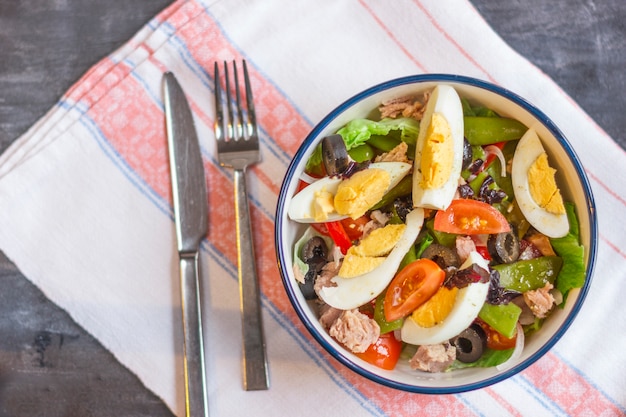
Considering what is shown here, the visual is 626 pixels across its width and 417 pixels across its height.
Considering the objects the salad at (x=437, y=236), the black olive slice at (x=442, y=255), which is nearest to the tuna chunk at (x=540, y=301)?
the salad at (x=437, y=236)

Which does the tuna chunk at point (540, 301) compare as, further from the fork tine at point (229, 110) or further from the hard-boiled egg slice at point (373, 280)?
the fork tine at point (229, 110)

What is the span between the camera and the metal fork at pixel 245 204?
5.88 ft

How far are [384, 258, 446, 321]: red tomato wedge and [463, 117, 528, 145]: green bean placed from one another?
1.25 ft

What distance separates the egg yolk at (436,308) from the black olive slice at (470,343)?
0.35ft

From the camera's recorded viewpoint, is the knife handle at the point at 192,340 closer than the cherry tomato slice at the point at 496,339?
No

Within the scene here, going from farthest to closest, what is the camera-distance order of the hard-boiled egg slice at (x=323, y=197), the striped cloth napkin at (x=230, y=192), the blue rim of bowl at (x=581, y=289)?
the striped cloth napkin at (x=230, y=192), the hard-boiled egg slice at (x=323, y=197), the blue rim of bowl at (x=581, y=289)

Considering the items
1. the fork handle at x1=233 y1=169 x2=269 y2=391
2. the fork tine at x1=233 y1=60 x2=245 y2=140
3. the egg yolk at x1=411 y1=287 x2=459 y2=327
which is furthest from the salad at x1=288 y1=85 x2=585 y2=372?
the fork tine at x1=233 y1=60 x2=245 y2=140

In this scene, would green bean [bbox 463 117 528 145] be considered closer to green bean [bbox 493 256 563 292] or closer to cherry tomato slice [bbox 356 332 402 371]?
green bean [bbox 493 256 563 292]

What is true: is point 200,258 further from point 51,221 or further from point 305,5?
point 305,5

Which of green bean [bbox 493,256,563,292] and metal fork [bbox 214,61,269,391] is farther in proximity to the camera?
metal fork [bbox 214,61,269,391]

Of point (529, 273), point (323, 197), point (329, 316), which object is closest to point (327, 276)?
point (329, 316)

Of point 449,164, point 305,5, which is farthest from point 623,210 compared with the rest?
point 305,5

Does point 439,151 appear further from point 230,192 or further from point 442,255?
point 230,192

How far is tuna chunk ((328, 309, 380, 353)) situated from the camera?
1527 millimetres
